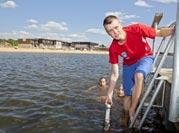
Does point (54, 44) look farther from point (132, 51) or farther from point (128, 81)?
point (132, 51)

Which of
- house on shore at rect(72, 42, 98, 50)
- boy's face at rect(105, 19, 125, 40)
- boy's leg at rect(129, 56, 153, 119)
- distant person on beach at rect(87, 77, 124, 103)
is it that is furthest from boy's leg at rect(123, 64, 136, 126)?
house on shore at rect(72, 42, 98, 50)

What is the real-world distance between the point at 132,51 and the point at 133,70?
427 millimetres

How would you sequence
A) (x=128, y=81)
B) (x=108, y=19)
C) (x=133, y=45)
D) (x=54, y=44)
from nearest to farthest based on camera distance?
(x=108, y=19), (x=133, y=45), (x=128, y=81), (x=54, y=44)

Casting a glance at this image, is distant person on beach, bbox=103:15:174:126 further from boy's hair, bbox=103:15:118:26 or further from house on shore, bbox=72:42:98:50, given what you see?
house on shore, bbox=72:42:98:50

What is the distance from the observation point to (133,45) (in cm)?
656

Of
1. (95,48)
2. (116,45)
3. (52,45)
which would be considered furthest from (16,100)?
(95,48)

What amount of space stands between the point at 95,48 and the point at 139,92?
18092 cm

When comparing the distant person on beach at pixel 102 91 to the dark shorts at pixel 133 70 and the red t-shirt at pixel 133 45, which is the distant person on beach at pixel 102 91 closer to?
the dark shorts at pixel 133 70

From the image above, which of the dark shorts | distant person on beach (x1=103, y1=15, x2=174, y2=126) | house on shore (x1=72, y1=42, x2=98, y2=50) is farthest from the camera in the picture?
house on shore (x1=72, y1=42, x2=98, y2=50)

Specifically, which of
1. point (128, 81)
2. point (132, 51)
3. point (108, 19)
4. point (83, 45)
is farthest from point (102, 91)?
point (83, 45)

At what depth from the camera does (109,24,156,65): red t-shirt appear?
20.9ft

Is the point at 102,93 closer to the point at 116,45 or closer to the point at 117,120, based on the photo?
the point at 117,120

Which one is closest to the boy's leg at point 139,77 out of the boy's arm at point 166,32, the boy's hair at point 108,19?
the boy's arm at point 166,32

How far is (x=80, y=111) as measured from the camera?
32.6 feet
